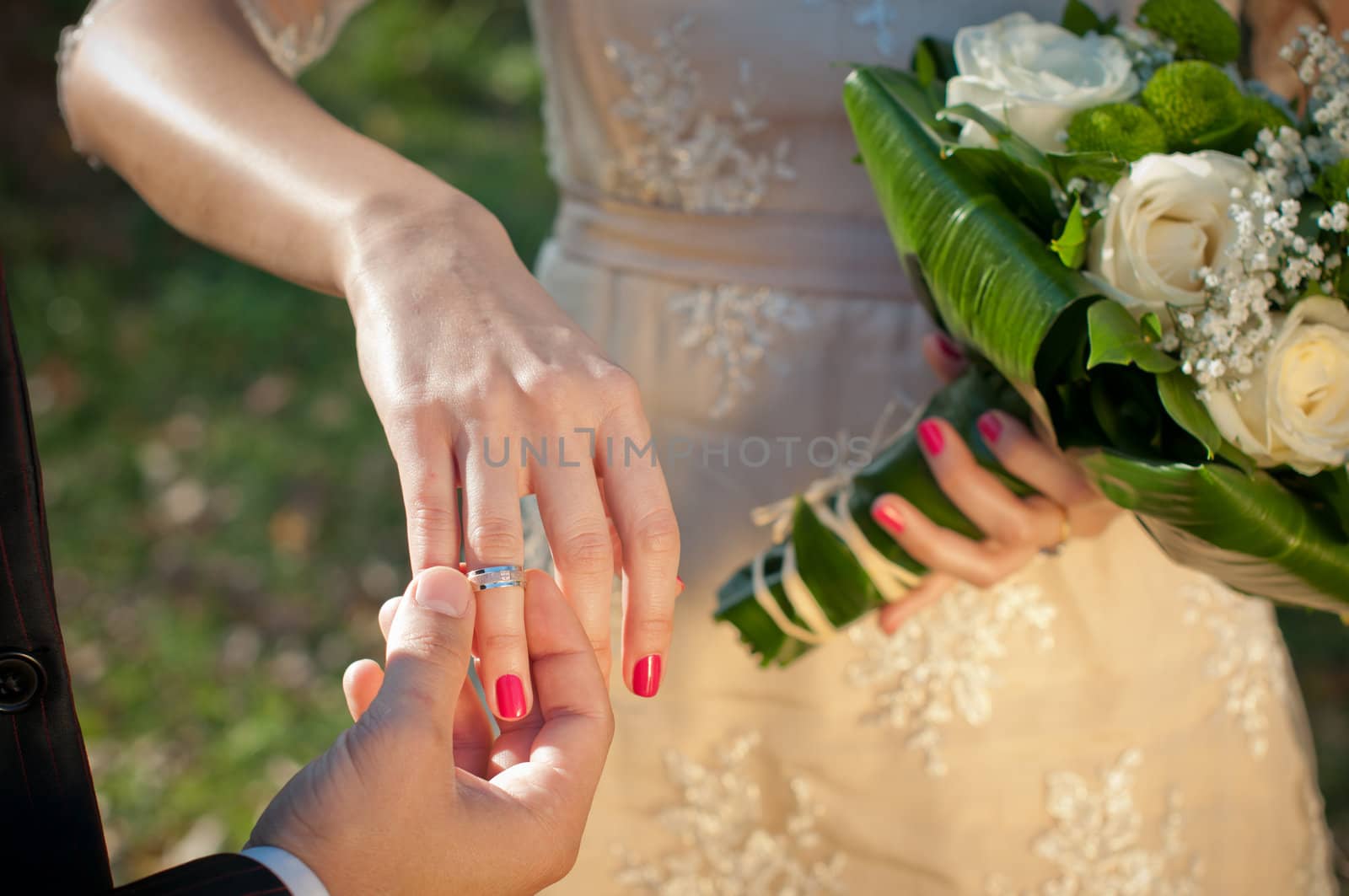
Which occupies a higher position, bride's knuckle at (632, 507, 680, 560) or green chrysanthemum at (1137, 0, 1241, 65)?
green chrysanthemum at (1137, 0, 1241, 65)

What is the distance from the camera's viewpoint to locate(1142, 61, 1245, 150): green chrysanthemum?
95 centimetres

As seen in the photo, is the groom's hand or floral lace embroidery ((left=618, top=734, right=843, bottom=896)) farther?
floral lace embroidery ((left=618, top=734, right=843, bottom=896))

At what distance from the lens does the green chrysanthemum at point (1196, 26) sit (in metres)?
1.03

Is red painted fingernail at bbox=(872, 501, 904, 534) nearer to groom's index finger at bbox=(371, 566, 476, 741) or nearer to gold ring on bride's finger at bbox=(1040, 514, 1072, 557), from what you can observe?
gold ring on bride's finger at bbox=(1040, 514, 1072, 557)

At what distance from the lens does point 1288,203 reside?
85cm

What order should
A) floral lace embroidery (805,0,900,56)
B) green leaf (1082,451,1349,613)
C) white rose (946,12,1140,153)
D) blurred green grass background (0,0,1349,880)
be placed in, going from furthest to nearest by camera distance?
1. blurred green grass background (0,0,1349,880)
2. floral lace embroidery (805,0,900,56)
3. white rose (946,12,1140,153)
4. green leaf (1082,451,1349,613)

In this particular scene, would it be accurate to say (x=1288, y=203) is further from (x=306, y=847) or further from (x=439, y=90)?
(x=439, y=90)

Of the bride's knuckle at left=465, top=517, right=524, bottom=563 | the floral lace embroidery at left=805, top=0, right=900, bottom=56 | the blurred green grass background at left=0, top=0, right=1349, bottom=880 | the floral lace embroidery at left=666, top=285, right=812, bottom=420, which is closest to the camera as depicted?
the bride's knuckle at left=465, top=517, right=524, bottom=563

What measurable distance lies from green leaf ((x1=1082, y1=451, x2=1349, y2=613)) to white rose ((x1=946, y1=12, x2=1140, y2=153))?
0.99 feet

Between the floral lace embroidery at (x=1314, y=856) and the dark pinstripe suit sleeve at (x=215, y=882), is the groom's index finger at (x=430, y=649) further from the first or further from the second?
the floral lace embroidery at (x=1314, y=856)

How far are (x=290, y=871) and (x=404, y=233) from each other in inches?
17.8

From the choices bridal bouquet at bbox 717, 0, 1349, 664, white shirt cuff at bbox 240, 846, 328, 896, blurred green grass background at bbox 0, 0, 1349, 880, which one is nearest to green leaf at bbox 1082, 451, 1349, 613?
bridal bouquet at bbox 717, 0, 1349, 664

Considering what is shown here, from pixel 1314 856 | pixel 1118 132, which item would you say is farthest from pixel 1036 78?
pixel 1314 856

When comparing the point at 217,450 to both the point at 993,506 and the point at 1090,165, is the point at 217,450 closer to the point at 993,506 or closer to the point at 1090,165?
the point at 993,506
